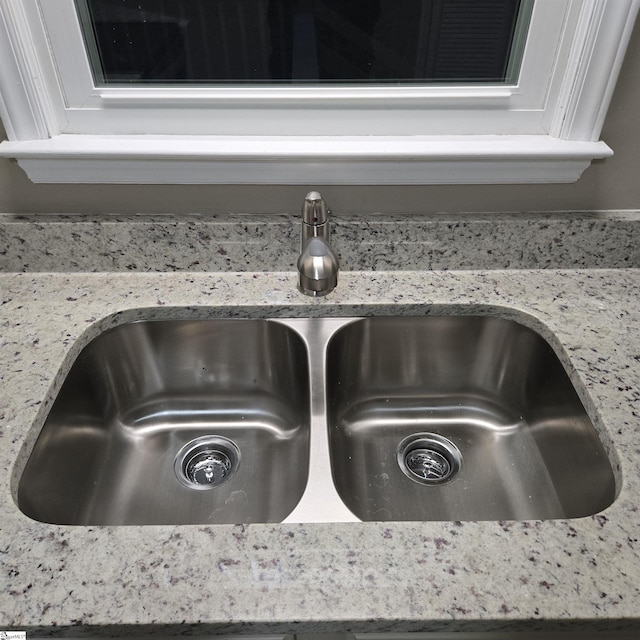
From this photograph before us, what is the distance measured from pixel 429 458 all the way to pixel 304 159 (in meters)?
0.56

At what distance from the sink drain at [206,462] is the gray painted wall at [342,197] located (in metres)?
0.43

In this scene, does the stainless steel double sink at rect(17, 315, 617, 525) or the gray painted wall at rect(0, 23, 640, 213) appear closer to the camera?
the stainless steel double sink at rect(17, 315, 617, 525)

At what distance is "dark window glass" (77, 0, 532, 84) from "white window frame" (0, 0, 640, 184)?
1.0 inches

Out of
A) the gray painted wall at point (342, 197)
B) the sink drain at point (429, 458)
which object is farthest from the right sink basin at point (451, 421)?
the gray painted wall at point (342, 197)

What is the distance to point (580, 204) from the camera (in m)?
1.07

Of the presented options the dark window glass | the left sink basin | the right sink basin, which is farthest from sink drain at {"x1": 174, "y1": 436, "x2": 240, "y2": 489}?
the dark window glass

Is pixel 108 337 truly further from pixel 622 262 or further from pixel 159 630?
pixel 622 262

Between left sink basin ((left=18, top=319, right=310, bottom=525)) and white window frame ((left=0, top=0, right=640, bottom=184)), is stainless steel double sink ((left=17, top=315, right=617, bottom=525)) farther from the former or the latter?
white window frame ((left=0, top=0, right=640, bottom=184))

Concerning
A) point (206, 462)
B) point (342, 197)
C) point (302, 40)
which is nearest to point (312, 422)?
point (206, 462)

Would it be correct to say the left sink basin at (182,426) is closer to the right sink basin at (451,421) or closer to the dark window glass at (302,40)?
the right sink basin at (451,421)

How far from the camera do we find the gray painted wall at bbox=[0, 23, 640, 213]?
104 centimetres

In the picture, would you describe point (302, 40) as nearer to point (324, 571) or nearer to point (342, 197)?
point (342, 197)

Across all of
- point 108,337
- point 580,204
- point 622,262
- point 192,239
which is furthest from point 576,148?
point 108,337

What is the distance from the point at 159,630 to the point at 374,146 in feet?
2.50
